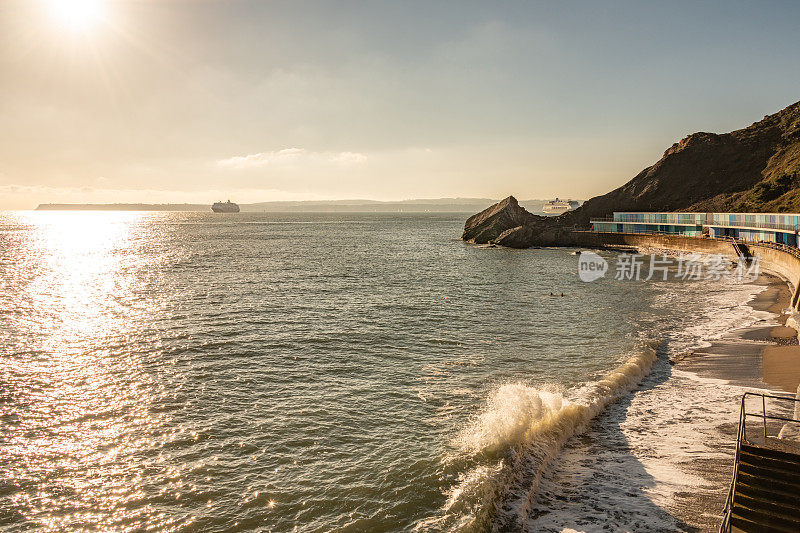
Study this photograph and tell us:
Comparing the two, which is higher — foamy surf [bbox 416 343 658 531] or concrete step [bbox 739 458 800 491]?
concrete step [bbox 739 458 800 491]

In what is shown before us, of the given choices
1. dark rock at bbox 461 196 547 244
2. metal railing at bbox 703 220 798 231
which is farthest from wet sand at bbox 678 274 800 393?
dark rock at bbox 461 196 547 244

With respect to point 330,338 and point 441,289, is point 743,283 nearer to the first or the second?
point 441,289

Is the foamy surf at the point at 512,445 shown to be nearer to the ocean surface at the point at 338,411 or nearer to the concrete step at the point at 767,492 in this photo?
the ocean surface at the point at 338,411

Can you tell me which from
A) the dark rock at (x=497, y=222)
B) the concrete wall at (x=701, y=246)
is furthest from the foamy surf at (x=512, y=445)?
the dark rock at (x=497, y=222)

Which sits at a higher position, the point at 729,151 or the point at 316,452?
the point at 729,151

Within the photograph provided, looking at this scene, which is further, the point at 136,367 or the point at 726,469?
the point at 136,367

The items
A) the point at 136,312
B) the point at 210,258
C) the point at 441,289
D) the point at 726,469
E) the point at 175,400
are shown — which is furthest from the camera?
the point at 210,258

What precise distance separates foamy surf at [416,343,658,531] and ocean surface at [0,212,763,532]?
0.07 meters

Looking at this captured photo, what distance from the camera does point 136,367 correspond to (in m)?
23.1

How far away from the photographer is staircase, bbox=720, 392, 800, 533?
33.3 ft

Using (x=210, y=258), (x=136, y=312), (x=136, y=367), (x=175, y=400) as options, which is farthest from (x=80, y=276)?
(x=175, y=400)

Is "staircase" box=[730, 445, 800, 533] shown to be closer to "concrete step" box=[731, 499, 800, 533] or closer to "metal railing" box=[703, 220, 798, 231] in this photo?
"concrete step" box=[731, 499, 800, 533]

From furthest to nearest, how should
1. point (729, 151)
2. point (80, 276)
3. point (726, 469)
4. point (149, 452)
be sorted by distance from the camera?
1. point (729, 151)
2. point (80, 276)
3. point (149, 452)
4. point (726, 469)

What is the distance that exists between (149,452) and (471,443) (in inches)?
413
